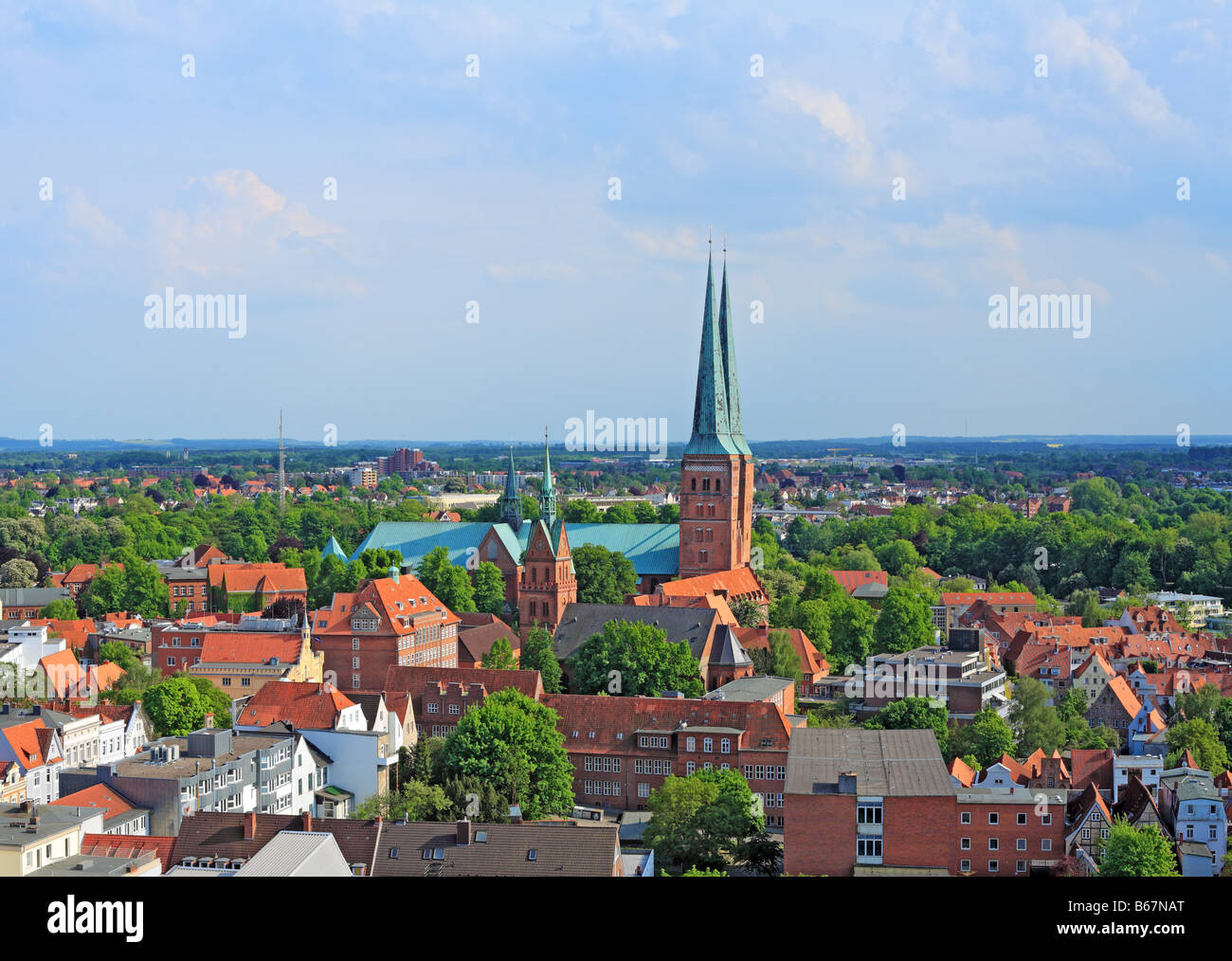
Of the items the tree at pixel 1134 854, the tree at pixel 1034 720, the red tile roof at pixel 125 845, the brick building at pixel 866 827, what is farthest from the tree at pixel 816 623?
the red tile roof at pixel 125 845

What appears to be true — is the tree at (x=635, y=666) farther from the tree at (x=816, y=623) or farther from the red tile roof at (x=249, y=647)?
the tree at (x=816, y=623)

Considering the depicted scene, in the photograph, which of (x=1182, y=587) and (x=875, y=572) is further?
(x=1182, y=587)

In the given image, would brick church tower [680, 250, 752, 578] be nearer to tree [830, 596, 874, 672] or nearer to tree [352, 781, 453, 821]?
tree [830, 596, 874, 672]
